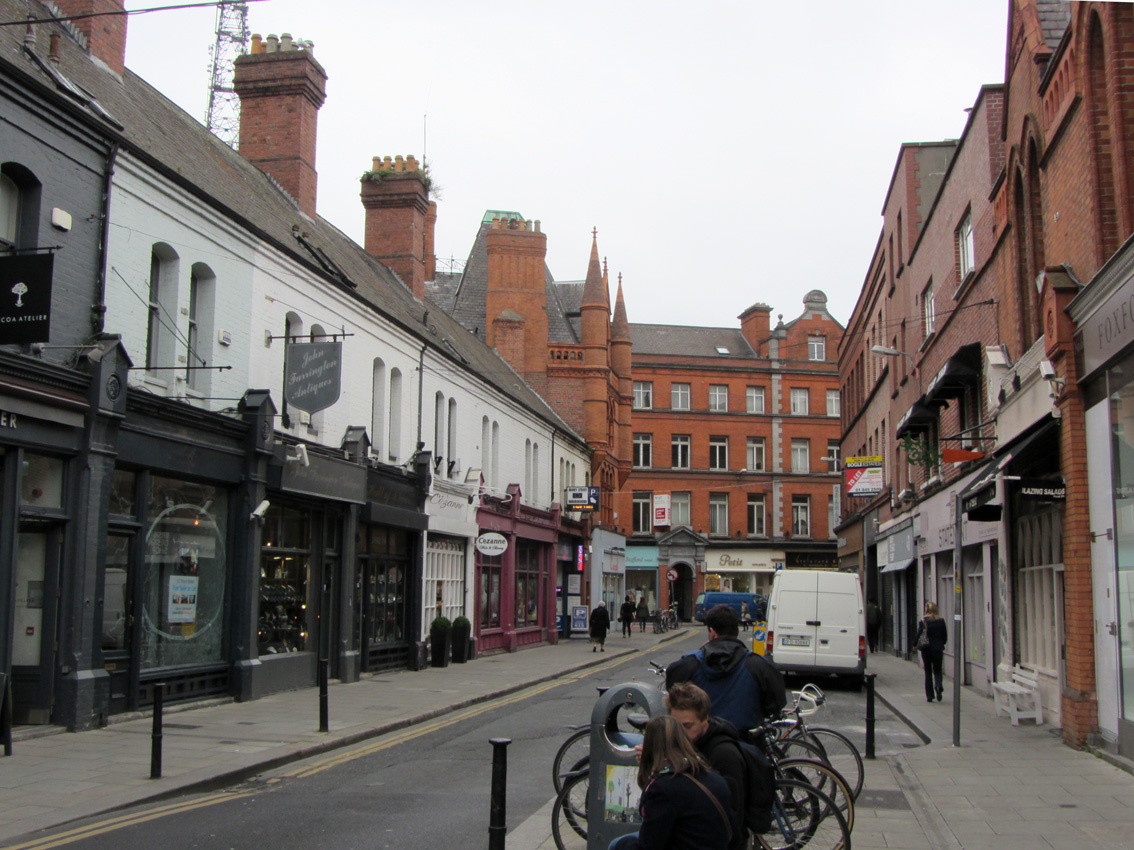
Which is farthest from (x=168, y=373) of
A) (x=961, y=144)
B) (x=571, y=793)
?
(x=961, y=144)

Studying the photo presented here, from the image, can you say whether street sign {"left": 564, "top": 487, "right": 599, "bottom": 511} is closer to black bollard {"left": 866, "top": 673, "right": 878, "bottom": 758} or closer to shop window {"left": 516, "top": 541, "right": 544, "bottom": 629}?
shop window {"left": 516, "top": 541, "right": 544, "bottom": 629}

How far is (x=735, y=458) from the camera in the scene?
219 feet

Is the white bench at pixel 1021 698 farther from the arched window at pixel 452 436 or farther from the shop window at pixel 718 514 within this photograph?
the shop window at pixel 718 514

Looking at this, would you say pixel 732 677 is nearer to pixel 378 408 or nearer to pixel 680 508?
pixel 378 408

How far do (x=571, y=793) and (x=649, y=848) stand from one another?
316cm

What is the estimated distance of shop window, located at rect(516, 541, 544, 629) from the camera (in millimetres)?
34156

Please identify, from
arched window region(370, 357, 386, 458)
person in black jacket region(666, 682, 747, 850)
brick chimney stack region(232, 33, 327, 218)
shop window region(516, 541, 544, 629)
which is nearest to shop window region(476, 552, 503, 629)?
shop window region(516, 541, 544, 629)

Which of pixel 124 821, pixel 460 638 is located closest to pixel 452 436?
pixel 460 638

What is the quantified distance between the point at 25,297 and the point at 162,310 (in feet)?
12.6

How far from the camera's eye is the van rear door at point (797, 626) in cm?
2045

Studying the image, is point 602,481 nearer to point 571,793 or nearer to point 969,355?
point 969,355

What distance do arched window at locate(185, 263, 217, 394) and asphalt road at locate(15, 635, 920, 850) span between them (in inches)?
238

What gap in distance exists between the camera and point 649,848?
171 inches

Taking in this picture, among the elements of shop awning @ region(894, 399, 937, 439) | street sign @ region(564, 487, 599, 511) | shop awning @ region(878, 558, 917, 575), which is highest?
shop awning @ region(894, 399, 937, 439)
